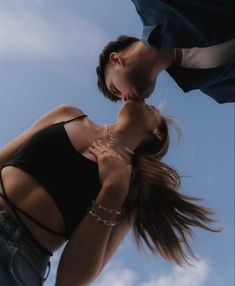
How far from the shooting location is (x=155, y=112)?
2.04m

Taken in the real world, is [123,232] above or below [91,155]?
below

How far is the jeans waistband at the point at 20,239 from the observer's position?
1378mm

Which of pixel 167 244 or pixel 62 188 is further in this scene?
pixel 167 244

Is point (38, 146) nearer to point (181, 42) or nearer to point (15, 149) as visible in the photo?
point (15, 149)

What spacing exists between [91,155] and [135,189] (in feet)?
0.74

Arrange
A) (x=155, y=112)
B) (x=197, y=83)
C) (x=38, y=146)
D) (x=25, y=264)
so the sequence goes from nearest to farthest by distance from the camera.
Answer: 1. (x=25, y=264)
2. (x=197, y=83)
3. (x=38, y=146)
4. (x=155, y=112)

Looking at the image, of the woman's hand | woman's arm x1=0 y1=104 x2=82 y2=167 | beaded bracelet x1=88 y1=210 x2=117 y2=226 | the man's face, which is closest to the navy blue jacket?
the man's face

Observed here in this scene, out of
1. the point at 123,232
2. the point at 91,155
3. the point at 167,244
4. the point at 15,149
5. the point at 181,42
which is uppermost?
the point at 181,42

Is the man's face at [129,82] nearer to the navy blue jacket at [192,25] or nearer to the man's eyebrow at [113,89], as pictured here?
the man's eyebrow at [113,89]

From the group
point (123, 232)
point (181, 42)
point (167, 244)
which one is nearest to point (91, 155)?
point (123, 232)

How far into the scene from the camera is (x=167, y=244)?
1.74 metres

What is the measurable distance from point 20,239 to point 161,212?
0.59 meters

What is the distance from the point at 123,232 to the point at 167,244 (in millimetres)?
170

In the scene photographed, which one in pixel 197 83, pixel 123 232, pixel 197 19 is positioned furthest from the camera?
pixel 123 232
